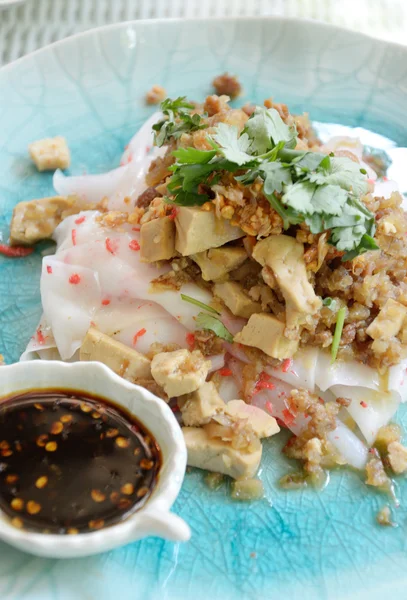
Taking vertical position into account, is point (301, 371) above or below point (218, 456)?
above

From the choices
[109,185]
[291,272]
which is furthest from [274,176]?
[109,185]

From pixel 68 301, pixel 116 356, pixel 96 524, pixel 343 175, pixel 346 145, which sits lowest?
pixel 68 301

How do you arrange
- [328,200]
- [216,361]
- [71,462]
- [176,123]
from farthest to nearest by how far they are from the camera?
[176,123] → [216,361] → [328,200] → [71,462]

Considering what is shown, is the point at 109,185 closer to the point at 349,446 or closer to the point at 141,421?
the point at 141,421

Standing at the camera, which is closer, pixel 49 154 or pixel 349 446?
pixel 349 446

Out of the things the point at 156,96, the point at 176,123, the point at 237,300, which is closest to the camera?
the point at 237,300

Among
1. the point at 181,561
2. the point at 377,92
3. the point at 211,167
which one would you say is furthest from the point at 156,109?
the point at 181,561

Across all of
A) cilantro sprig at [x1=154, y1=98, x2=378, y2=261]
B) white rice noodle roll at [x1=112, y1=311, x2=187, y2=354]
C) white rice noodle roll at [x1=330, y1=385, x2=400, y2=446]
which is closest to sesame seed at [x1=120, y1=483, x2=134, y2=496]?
white rice noodle roll at [x1=112, y1=311, x2=187, y2=354]
